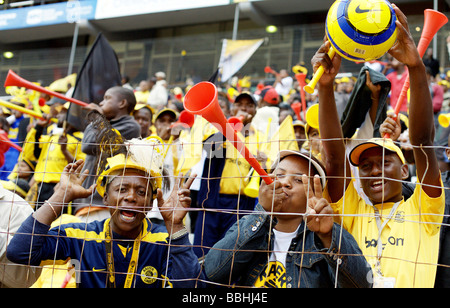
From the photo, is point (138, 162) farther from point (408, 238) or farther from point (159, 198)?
point (408, 238)

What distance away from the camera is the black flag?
5207 millimetres

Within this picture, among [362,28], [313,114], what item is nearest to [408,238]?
[362,28]

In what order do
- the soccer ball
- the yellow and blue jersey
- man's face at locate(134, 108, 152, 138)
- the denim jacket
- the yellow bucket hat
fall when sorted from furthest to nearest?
man's face at locate(134, 108, 152, 138) < the yellow bucket hat < the yellow and blue jersey < the soccer ball < the denim jacket

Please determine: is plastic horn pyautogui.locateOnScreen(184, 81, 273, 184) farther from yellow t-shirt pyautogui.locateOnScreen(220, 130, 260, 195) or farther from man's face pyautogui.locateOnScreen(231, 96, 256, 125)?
man's face pyautogui.locateOnScreen(231, 96, 256, 125)

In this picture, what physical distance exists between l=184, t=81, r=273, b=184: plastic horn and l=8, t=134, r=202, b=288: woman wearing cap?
380 millimetres

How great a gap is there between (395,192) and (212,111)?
1.09 m

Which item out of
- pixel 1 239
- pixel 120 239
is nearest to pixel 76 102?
pixel 1 239

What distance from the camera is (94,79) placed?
539 cm

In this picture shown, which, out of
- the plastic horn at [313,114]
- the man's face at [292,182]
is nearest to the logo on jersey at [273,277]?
the man's face at [292,182]

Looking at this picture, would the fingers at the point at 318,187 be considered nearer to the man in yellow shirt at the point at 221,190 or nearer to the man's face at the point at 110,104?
the man in yellow shirt at the point at 221,190

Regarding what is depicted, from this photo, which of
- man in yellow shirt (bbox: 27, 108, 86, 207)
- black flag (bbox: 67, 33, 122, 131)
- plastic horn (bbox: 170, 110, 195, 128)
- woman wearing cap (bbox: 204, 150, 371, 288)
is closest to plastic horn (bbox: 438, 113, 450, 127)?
plastic horn (bbox: 170, 110, 195, 128)

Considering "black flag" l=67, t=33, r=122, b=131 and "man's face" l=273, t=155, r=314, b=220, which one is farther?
"black flag" l=67, t=33, r=122, b=131

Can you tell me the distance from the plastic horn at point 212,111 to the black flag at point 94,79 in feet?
8.70

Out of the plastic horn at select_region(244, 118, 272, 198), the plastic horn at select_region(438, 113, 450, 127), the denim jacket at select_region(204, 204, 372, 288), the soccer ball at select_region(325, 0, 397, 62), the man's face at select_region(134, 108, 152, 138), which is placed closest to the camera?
the denim jacket at select_region(204, 204, 372, 288)
